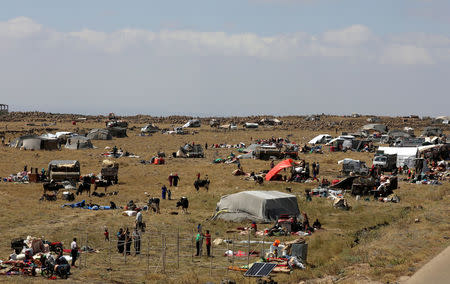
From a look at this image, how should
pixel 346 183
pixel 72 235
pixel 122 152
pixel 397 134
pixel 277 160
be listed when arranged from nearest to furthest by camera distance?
pixel 72 235 < pixel 346 183 < pixel 277 160 < pixel 122 152 < pixel 397 134

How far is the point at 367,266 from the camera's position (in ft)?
61.7

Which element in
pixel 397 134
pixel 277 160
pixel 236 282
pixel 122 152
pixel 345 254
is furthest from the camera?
pixel 397 134

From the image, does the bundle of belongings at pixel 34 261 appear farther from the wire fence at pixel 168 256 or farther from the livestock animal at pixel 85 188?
the livestock animal at pixel 85 188

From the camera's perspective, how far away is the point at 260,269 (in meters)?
18.9

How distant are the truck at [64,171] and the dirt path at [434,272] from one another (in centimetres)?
2759

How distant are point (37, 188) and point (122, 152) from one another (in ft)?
67.7

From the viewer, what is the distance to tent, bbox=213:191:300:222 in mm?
27609

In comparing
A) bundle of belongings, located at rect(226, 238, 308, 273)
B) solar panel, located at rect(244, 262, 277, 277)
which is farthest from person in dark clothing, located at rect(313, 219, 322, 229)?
solar panel, located at rect(244, 262, 277, 277)

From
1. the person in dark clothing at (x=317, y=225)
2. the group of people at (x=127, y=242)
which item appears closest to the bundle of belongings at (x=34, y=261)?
the group of people at (x=127, y=242)

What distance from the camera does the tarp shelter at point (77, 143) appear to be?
6300cm

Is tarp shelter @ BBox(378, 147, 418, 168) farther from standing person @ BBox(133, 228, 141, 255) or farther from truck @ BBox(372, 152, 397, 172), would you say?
standing person @ BBox(133, 228, 141, 255)

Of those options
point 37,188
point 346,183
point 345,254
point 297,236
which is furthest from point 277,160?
point 345,254

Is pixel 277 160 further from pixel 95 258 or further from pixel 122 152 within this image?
pixel 95 258

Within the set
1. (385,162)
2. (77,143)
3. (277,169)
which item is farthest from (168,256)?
(77,143)
